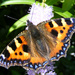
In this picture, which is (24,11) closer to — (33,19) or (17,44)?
(33,19)

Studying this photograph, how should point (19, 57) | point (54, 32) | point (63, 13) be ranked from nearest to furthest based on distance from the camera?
1. point (19, 57)
2. point (54, 32)
3. point (63, 13)

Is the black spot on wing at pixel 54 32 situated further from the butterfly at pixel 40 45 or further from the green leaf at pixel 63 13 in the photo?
the green leaf at pixel 63 13

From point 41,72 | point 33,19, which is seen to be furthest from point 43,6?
point 41,72

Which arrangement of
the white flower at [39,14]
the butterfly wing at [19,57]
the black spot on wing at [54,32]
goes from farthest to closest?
the white flower at [39,14] < the black spot on wing at [54,32] < the butterfly wing at [19,57]

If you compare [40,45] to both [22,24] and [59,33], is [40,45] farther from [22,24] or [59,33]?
[22,24]

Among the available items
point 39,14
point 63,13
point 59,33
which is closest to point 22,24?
point 39,14

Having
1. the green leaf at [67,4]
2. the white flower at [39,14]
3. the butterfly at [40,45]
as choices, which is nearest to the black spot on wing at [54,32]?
the butterfly at [40,45]

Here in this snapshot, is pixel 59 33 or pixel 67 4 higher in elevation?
pixel 67 4

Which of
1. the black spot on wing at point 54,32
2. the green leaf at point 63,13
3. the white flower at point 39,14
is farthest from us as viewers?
the green leaf at point 63,13
